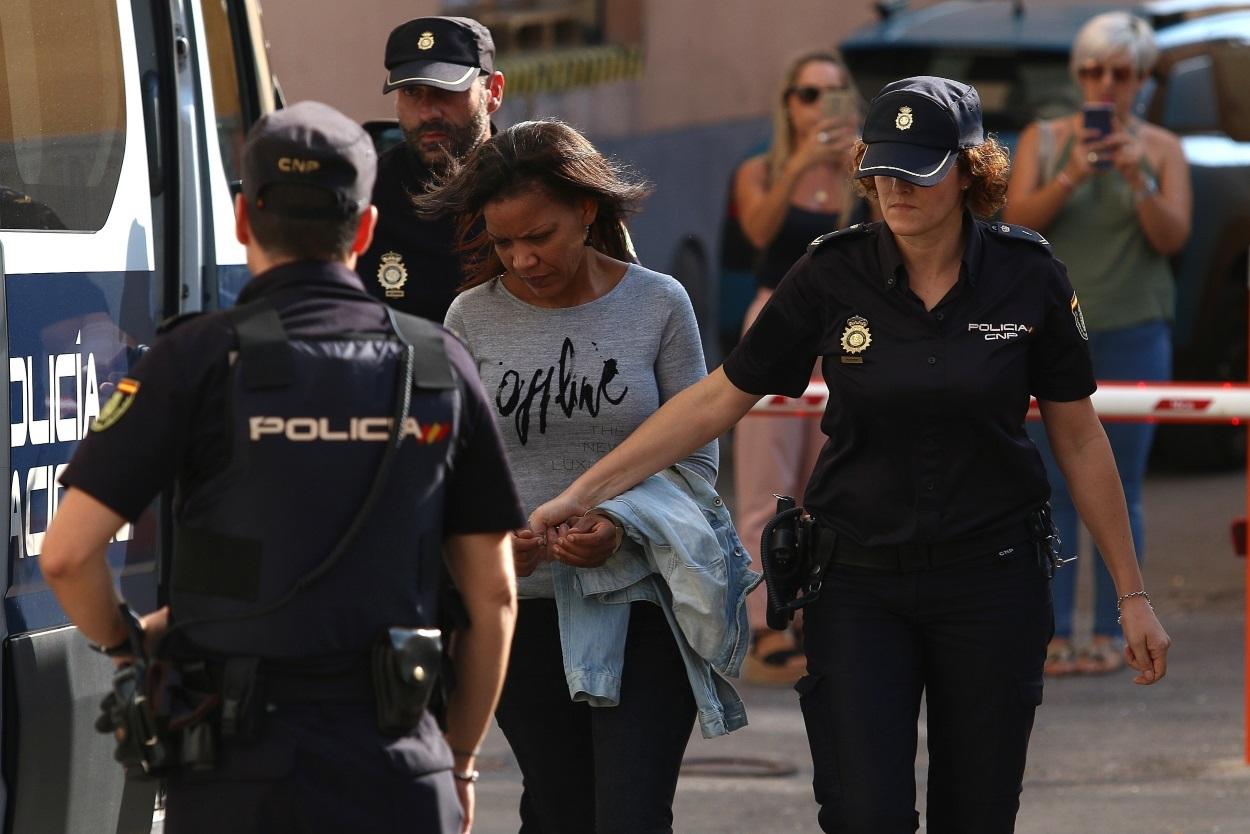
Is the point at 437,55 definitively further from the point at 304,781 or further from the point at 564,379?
the point at 304,781

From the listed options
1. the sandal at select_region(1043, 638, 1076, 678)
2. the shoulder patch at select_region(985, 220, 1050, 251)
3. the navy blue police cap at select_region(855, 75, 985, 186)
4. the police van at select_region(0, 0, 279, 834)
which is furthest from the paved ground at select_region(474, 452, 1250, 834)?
the navy blue police cap at select_region(855, 75, 985, 186)

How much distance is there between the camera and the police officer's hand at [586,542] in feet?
13.0

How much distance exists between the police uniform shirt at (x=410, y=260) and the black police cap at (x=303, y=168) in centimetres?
176

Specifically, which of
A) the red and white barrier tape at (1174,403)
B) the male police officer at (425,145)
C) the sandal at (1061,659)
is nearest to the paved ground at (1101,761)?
the sandal at (1061,659)

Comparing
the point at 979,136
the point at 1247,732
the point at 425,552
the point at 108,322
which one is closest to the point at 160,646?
the point at 425,552

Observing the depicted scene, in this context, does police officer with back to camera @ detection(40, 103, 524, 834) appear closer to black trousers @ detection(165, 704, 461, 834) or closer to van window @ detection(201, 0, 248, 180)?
black trousers @ detection(165, 704, 461, 834)

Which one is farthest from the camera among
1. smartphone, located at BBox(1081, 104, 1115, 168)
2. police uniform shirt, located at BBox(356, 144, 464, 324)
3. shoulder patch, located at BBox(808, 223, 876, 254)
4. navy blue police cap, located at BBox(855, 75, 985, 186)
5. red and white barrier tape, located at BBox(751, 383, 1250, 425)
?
smartphone, located at BBox(1081, 104, 1115, 168)

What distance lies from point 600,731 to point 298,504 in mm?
1323

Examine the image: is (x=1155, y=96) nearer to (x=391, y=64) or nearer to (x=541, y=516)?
(x=391, y=64)

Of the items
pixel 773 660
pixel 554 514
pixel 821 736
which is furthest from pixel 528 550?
pixel 773 660

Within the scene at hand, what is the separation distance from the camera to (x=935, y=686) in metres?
4.03

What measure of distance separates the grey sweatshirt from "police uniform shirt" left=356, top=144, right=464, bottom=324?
57 centimetres

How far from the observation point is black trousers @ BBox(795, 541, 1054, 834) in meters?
3.93

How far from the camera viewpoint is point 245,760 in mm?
2855
